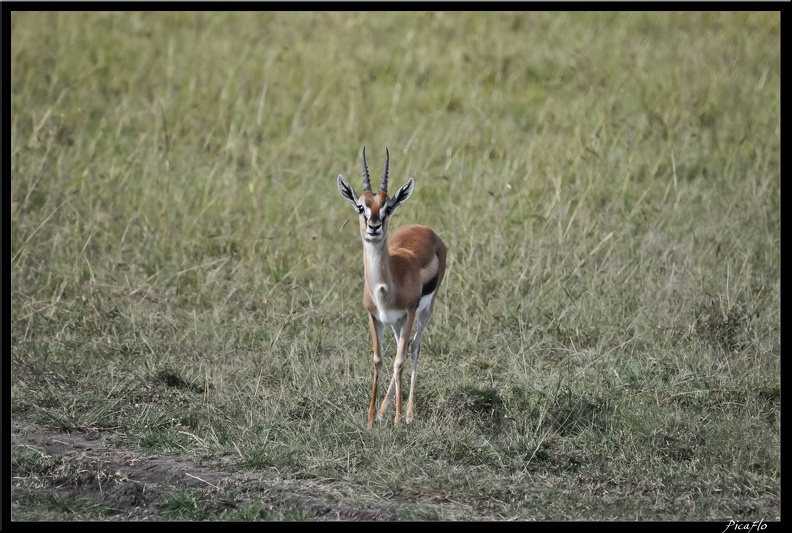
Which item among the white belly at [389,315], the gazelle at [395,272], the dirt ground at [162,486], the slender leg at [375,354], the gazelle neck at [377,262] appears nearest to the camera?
the dirt ground at [162,486]

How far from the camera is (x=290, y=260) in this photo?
23.6ft

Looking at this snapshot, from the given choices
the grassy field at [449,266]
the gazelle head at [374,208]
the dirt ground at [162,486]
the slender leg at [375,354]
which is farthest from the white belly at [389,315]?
the dirt ground at [162,486]

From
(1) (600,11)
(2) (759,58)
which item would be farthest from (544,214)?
(1) (600,11)

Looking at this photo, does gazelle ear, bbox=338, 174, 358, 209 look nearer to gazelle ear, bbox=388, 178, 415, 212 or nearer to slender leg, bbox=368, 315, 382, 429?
gazelle ear, bbox=388, 178, 415, 212

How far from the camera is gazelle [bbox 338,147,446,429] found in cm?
442

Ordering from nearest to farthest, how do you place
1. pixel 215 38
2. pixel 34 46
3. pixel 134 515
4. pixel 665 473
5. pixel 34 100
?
1. pixel 134 515
2. pixel 665 473
3. pixel 34 100
4. pixel 34 46
5. pixel 215 38

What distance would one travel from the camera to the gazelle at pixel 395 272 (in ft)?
14.5

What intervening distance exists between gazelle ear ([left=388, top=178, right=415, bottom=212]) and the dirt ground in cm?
125

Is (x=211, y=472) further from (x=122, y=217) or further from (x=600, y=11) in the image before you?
(x=600, y=11)

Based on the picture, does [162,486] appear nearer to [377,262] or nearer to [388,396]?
[388,396]

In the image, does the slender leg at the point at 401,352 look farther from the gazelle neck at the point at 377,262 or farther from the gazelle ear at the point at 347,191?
the gazelle ear at the point at 347,191

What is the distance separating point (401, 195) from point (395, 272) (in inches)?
15.4

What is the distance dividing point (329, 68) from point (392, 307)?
637 cm

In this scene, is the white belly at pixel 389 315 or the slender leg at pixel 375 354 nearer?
the white belly at pixel 389 315
